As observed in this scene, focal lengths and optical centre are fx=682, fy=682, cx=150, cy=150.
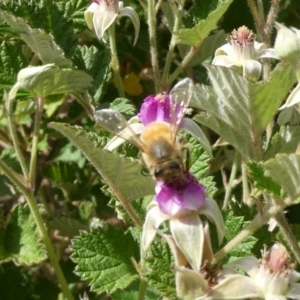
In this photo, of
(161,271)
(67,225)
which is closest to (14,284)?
(67,225)

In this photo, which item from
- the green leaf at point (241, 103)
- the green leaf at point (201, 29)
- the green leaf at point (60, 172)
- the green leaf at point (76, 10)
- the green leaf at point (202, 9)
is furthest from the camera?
the green leaf at point (60, 172)

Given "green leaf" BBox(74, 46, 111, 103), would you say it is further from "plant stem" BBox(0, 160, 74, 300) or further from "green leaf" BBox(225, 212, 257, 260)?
"green leaf" BBox(225, 212, 257, 260)

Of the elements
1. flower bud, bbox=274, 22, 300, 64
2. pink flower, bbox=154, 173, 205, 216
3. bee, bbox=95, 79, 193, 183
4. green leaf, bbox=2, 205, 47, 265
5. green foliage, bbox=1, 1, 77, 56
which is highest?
green foliage, bbox=1, 1, 77, 56

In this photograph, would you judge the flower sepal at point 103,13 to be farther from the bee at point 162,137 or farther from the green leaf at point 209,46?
the bee at point 162,137

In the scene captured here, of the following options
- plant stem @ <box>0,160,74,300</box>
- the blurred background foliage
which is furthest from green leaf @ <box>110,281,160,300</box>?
the blurred background foliage

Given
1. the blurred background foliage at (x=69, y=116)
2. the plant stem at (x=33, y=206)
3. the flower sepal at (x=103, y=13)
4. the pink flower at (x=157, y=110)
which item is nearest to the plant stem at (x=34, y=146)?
the plant stem at (x=33, y=206)

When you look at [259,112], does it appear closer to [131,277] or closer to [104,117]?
[104,117]
